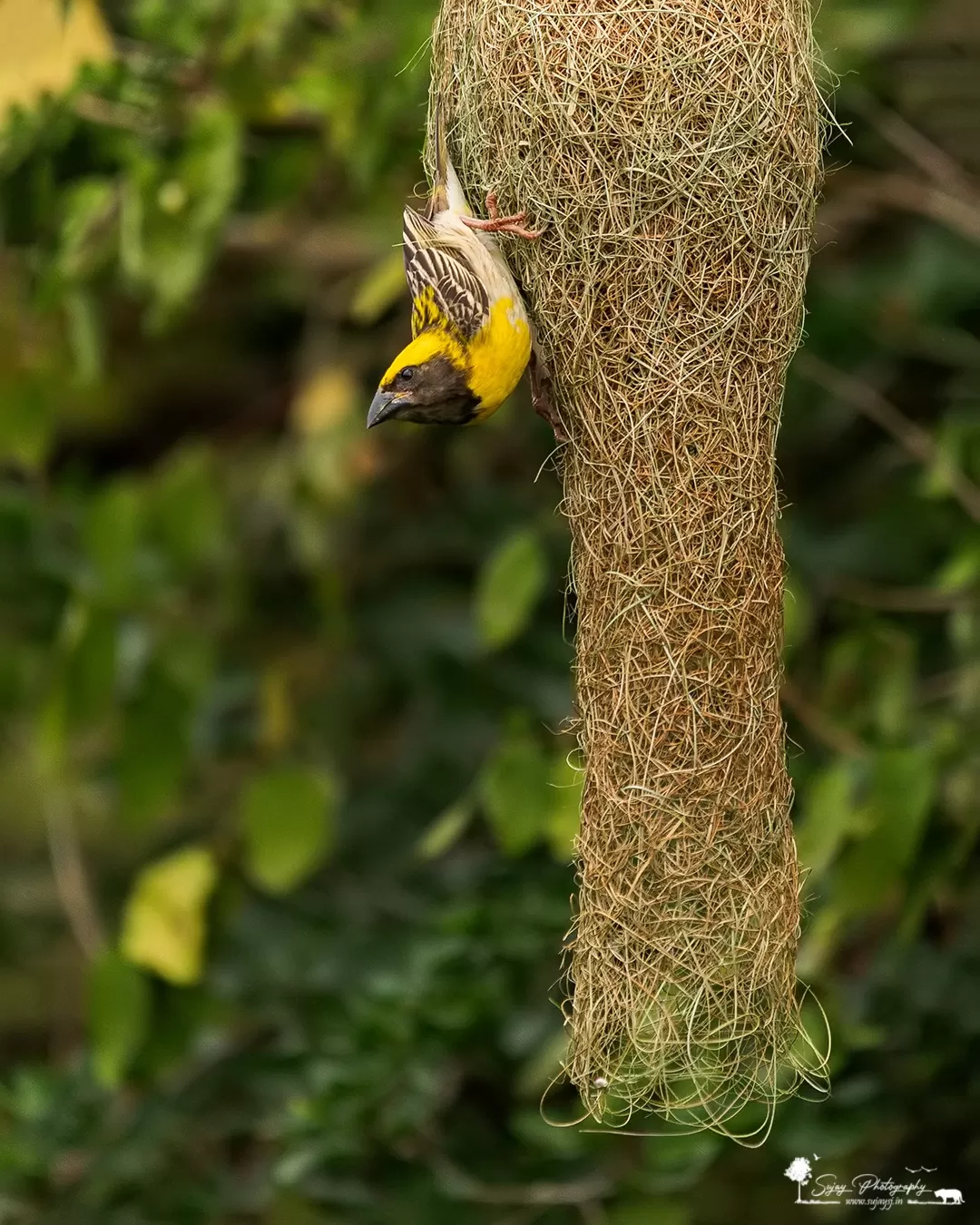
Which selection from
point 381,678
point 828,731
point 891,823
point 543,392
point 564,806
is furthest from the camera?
point 381,678

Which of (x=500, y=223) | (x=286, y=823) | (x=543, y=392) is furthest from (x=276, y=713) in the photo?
(x=500, y=223)

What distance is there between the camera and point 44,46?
2.46 meters

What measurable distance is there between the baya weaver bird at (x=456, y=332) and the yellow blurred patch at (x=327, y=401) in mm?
1502

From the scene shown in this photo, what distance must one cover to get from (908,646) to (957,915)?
558mm

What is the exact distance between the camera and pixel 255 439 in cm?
425

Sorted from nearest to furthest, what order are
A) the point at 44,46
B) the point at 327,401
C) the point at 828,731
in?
the point at 44,46 < the point at 828,731 < the point at 327,401

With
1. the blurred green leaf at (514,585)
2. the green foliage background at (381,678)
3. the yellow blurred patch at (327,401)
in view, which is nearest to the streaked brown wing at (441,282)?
the green foliage background at (381,678)

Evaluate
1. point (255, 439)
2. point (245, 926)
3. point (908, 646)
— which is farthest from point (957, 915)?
point (255, 439)

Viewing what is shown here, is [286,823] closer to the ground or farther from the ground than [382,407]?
closer to the ground

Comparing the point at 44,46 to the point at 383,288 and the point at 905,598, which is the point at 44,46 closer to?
the point at 383,288

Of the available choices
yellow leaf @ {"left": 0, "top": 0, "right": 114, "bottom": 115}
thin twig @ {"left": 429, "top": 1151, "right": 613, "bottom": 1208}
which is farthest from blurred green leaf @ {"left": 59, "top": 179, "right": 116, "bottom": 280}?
thin twig @ {"left": 429, "top": 1151, "right": 613, "bottom": 1208}

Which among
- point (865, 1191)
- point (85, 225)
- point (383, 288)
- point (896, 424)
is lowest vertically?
point (865, 1191)

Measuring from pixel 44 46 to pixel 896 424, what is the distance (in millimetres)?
1713

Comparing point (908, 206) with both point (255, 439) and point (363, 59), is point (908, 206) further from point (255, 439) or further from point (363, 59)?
point (255, 439)
